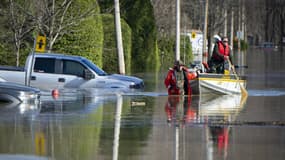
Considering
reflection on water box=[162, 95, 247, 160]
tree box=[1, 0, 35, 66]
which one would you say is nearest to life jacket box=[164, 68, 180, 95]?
reflection on water box=[162, 95, 247, 160]

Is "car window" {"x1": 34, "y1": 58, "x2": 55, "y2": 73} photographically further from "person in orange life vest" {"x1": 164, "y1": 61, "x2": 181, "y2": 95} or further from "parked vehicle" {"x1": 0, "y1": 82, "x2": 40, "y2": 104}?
"parked vehicle" {"x1": 0, "y1": 82, "x2": 40, "y2": 104}

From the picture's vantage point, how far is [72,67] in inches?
1032

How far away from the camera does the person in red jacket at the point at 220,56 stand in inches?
1052

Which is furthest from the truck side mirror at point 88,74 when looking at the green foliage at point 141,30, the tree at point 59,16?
the green foliage at point 141,30

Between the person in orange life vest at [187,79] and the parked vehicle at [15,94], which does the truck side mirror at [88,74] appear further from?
the parked vehicle at [15,94]

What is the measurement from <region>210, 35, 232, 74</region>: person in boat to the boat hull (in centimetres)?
80

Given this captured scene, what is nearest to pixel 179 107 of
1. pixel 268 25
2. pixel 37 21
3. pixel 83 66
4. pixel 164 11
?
pixel 83 66

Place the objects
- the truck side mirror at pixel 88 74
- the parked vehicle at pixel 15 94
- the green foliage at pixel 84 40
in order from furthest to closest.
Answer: the green foliage at pixel 84 40 → the truck side mirror at pixel 88 74 → the parked vehicle at pixel 15 94

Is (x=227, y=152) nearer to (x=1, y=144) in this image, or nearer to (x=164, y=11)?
(x=1, y=144)

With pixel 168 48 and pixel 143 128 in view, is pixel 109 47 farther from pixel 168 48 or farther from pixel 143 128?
pixel 143 128

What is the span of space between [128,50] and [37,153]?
3338 centimetres

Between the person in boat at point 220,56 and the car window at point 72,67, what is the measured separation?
Result: 4380 mm

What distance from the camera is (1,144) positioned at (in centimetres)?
1397

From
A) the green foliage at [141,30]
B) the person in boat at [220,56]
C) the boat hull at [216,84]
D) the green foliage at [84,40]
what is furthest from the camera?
the green foliage at [141,30]
